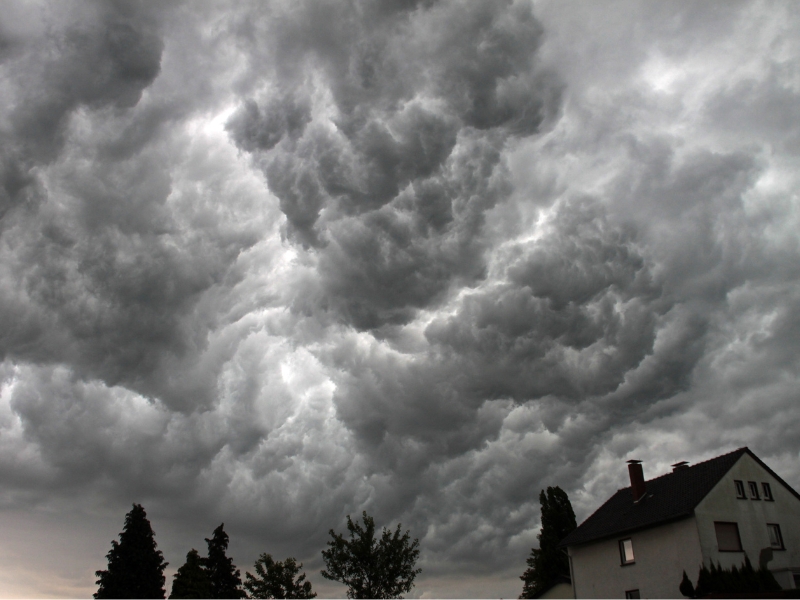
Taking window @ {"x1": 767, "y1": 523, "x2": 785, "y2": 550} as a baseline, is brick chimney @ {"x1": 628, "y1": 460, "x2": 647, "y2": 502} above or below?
above

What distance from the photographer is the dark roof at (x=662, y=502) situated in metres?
38.0

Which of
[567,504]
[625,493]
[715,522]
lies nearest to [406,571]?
[567,504]

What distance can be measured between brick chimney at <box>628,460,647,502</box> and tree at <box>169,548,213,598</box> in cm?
3900

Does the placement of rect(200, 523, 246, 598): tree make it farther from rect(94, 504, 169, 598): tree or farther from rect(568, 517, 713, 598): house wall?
rect(568, 517, 713, 598): house wall

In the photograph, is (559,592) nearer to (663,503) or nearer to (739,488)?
(663,503)

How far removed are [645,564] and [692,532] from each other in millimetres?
4349

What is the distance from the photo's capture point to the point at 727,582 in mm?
32906

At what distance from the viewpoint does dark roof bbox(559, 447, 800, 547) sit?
38.0m

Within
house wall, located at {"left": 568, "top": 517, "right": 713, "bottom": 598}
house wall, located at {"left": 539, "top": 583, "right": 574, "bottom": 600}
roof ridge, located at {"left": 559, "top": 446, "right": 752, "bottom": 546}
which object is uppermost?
roof ridge, located at {"left": 559, "top": 446, "right": 752, "bottom": 546}

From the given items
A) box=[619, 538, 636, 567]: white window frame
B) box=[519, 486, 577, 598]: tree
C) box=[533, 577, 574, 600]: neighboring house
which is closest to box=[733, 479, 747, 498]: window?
box=[619, 538, 636, 567]: white window frame

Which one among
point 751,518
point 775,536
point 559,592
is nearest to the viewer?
point 751,518

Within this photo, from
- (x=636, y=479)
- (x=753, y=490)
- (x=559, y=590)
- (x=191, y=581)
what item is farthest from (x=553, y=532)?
(x=191, y=581)

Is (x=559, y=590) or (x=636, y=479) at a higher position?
(x=636, y=479)

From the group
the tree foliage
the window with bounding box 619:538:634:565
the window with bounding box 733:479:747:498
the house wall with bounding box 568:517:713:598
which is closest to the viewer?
the tree foliage
